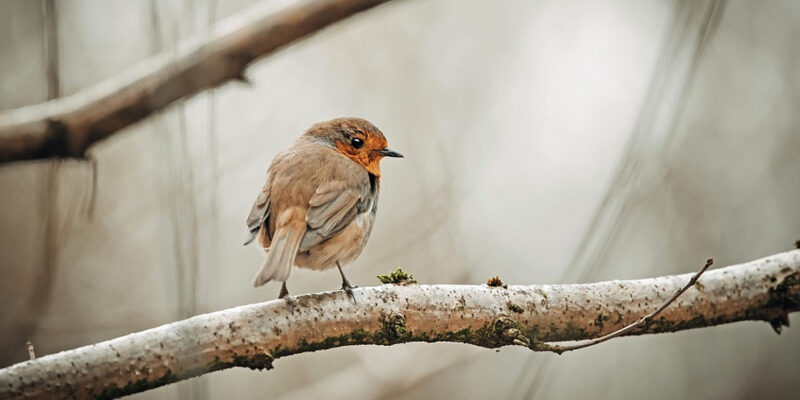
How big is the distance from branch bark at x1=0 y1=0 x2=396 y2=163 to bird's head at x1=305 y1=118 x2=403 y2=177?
454 mm

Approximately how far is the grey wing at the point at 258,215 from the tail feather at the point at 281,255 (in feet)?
0.38

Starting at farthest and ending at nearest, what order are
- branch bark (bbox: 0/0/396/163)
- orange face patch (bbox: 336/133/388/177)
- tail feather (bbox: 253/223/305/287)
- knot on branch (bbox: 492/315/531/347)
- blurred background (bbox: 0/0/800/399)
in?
blurred background (bbox: 0/0/800/399)
orange face patch (bbox: 336/133/388/177)
branch bark (bbox: 0/0/396/163)
knot on branch (bbox: 492/315/531/347)
tail feather (bbox: 253/223/305/287)

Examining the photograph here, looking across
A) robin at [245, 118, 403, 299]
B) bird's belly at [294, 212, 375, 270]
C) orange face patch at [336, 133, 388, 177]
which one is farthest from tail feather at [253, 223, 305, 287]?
orange face patch at [336, 133, 388, 177]

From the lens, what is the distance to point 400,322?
2.23 meters

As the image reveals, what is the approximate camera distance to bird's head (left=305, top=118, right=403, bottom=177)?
313 centimetres

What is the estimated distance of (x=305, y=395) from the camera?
14.1 feet

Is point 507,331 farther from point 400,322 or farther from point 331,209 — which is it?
point 331,209

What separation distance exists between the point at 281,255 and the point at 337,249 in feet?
1.23

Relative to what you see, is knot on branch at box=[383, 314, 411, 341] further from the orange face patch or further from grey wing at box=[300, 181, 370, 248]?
the orange face patch

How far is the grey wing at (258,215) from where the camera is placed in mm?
2586

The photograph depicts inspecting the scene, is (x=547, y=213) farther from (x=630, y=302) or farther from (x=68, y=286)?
(x=68, y=286)

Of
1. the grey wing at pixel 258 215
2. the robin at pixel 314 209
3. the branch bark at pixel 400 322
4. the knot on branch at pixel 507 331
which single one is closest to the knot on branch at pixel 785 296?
the branch bark at pixel 400 322

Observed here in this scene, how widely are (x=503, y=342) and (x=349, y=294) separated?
0.57 meters

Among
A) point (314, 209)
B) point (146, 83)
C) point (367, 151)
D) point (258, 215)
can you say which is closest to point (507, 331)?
point (314, 209)
